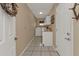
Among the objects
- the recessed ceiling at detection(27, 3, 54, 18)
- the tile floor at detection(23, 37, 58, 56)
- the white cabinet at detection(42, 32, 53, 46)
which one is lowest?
the tile floor at detection(23, 37, 58, 56)

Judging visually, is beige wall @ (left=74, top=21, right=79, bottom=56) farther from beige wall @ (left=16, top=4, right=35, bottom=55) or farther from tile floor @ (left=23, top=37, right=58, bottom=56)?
tile floor @ (left=23, top=37, right=58, bottom=56)

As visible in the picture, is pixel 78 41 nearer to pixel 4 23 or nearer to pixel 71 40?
pixel 71 40

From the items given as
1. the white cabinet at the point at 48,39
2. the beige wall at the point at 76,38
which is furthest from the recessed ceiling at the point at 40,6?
the beige wall at the point at 76,38

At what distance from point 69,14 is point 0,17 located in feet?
3.41

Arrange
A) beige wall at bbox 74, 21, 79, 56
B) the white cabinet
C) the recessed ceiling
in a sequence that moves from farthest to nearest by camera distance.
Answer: the white cabinet < the recessed ceiling < beige wall at bbox 74, 21, 79, 56

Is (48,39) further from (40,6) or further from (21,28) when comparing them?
(21,28)

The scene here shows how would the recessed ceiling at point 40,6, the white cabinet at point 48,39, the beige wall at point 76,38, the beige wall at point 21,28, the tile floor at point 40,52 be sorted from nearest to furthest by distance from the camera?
the beige wall at point 76,38
the beige wall at point 21,28
the tile floor at point 40,52
the recessed ceiling at point 40,6
the white cabinet at point 48,39

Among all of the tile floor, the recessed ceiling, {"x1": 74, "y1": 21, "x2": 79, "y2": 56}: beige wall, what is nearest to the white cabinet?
the tile floor

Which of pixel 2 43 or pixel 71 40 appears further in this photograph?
pixel 71 40

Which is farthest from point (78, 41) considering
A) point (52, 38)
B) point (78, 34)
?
point (52, 38)

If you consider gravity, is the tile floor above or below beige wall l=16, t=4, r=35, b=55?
below

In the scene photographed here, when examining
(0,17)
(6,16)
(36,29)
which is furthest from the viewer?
(36,29)

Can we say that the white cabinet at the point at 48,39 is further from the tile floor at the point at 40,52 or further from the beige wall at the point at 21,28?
the beige wall at the point at 21,28

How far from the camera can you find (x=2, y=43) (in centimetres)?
164
